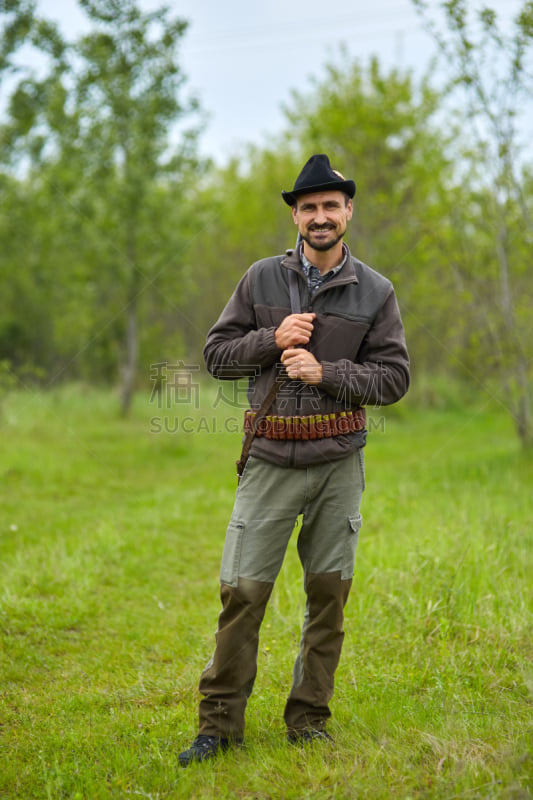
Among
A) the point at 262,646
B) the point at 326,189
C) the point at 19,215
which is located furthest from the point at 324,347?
the point at 19,215

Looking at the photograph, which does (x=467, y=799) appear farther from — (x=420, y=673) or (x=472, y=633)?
(x=472, y=633)

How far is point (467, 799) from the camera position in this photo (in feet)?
7.32

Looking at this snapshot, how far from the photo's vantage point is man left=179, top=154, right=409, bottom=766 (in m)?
2.79

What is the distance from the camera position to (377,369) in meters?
2.84

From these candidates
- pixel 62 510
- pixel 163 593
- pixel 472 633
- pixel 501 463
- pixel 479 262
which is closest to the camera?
pixel 472 633

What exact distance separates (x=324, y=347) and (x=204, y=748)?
1555mm

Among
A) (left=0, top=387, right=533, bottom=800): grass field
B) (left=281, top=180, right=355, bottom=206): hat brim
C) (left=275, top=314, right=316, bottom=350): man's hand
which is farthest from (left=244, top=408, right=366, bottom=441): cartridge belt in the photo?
(left=0, top=387, right=533, bottom=800): grass field

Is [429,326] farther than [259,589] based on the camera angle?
Yes

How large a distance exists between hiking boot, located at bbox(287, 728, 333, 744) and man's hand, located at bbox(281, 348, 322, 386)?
1.37m

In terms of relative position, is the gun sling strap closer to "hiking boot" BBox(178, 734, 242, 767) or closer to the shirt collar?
the shirt collar

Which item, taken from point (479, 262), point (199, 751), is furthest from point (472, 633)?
point (479, 262)

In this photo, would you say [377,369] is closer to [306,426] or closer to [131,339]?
[306,426]

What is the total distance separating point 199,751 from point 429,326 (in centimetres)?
1528

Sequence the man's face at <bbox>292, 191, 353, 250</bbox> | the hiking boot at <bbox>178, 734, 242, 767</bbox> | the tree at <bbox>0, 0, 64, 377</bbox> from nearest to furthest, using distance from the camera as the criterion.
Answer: the hiking boot at <bbox>178, 734, 242, 767</bbox> < the man's face at <bbox>292, 191, 353, 250</bbox> < the tree at <bbox>0, 0, 64, 377</bbox>
